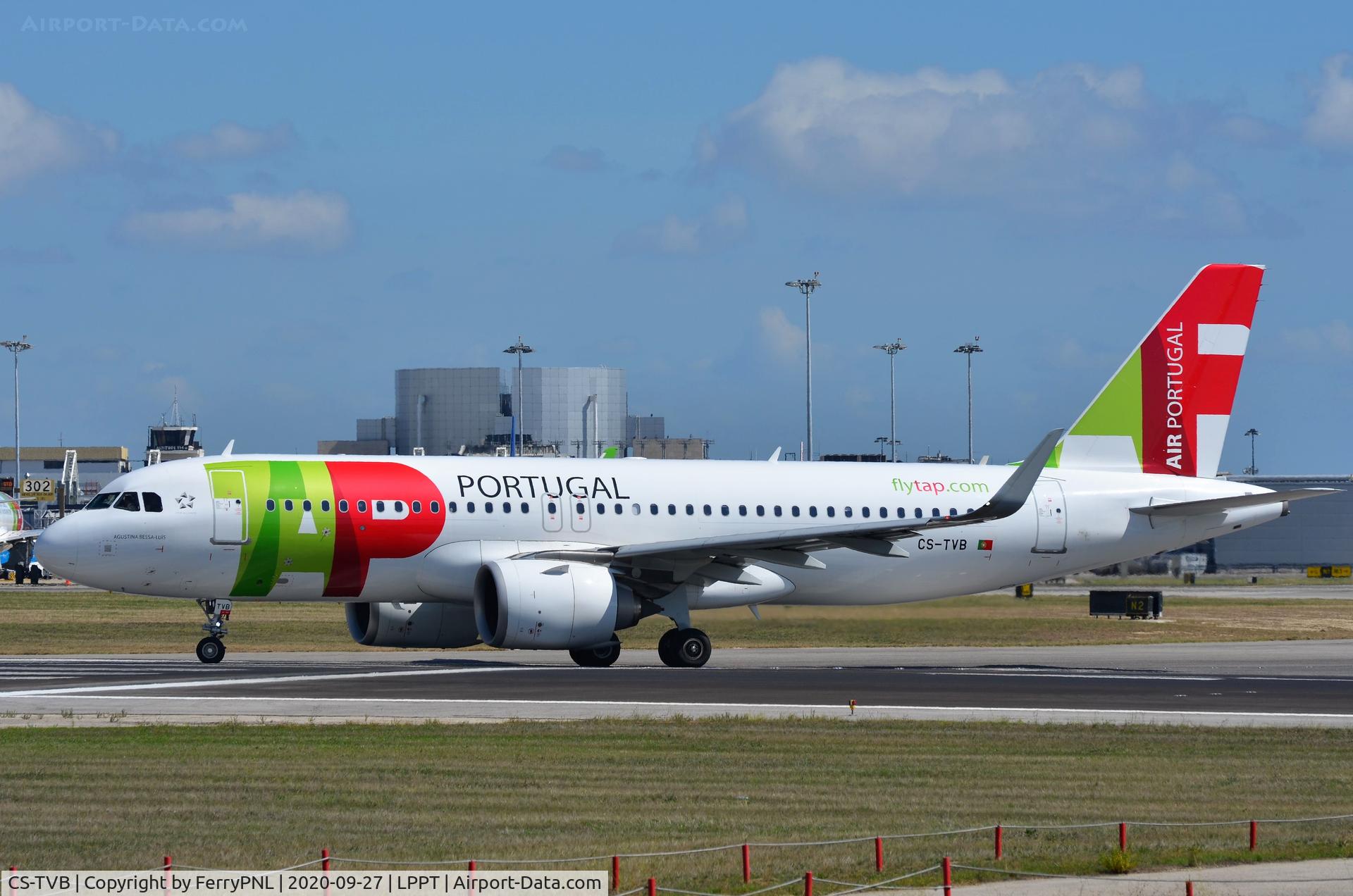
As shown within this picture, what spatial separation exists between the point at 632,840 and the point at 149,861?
4.05m

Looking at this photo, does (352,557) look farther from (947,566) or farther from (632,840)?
(632,840)

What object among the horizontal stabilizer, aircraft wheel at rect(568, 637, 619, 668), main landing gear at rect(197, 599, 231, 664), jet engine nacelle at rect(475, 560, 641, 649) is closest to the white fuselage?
the horizontal stabilizer

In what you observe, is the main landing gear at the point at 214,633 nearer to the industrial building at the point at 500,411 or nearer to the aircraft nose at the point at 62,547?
the aircraft nose at the point at 62,547

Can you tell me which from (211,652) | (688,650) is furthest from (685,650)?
(211,652)

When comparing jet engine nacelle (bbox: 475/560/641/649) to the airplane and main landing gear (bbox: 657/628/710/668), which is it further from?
main landing gear (bbox: 657/628/710/668)

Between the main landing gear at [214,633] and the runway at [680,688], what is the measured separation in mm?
281

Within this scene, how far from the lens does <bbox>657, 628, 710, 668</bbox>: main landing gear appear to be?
36.0 metres

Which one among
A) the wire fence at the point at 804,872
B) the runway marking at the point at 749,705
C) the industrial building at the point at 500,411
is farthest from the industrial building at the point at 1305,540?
the wire fence at the point at 804,872

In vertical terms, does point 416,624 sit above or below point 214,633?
above

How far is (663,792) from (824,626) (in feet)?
74.1

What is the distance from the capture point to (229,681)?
30.8m

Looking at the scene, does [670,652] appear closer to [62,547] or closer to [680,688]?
[680,688]

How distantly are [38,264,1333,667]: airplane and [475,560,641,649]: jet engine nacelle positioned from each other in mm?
46

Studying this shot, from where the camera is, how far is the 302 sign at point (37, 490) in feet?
442
